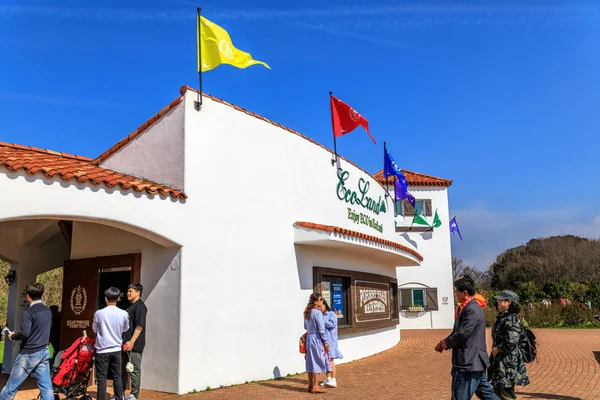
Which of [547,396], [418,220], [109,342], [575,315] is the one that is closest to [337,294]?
[547,396]

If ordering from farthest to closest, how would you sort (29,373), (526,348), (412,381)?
(412,381)
(526,348)
(29,373)

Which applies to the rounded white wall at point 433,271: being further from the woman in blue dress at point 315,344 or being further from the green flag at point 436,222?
the woman in blue dress at point 315,344

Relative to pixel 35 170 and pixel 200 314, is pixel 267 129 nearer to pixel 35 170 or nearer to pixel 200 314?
pixel 200 314

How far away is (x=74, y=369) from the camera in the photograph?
22.3 ft

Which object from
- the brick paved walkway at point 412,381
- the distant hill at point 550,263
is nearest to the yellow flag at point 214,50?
the brick paved walkway at point 412,381

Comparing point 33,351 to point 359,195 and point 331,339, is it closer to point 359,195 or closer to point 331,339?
point 331,339

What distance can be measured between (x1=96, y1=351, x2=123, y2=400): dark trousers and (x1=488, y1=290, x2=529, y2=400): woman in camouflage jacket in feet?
14.7

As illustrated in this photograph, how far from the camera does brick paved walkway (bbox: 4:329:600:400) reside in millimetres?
8180

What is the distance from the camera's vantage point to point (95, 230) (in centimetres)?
929

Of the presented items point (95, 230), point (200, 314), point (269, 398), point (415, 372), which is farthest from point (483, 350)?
point (95, 230)

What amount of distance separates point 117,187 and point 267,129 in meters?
3.65

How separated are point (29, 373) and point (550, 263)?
141ft

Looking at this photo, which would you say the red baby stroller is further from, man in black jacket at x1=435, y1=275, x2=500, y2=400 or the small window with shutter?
the small window with shutter

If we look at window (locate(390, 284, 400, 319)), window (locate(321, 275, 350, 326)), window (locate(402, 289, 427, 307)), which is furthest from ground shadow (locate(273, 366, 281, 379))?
window (locate(402, 289, 427, 307))
